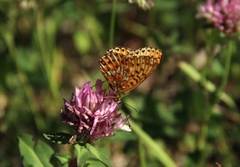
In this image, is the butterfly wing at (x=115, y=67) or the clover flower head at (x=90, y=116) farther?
the butterfly wing at (x=115, y=67)

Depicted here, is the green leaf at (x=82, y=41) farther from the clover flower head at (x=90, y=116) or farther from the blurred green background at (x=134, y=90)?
the clover flower head at (x=90, y=116)

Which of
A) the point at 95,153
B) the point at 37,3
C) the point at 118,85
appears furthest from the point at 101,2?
the point at 95,153

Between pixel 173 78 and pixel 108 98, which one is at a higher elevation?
pixel 108 98

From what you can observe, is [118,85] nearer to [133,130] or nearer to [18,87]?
[133,130]

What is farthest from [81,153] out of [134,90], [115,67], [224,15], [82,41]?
[82,41]

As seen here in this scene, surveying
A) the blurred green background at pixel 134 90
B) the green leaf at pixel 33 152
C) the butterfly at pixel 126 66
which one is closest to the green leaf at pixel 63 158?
the green leaf at pixel 33 152

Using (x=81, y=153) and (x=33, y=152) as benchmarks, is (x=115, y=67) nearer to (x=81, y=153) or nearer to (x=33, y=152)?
(x=81, y=153)
